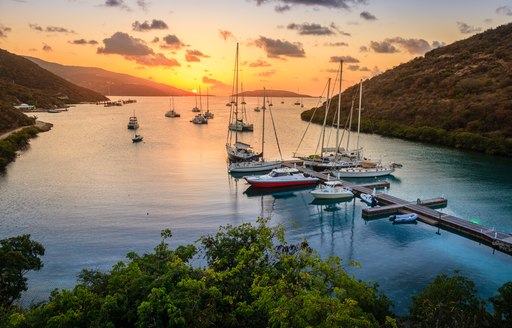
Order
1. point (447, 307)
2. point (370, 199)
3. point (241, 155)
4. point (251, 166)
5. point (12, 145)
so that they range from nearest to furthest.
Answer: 1. point (447, 307)
2. point (370, 199)
3. point (251, 166)
4. point (241, 155)
5. point (12, 145)

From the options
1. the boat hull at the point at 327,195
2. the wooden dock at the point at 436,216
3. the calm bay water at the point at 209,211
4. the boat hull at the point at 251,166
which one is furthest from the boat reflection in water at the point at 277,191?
the boat hull at the point at 251,166

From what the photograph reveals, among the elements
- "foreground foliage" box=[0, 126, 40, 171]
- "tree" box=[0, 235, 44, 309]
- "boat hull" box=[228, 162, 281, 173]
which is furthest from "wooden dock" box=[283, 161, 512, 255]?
"foreground foliage" box=[0, 126, 40, 171]

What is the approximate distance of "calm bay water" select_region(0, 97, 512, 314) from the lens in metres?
30.7

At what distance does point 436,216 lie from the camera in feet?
133

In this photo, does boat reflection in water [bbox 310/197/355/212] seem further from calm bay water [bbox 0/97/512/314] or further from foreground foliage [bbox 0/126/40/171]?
foreground foliage [bbox 0/126/40/171]

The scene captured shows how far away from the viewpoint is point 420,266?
3095 cm

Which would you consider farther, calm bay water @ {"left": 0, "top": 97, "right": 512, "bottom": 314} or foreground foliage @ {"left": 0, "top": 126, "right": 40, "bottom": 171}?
foreground foliage @ {"left": 0, "top": 126, "right": 40, "bottom": 171}

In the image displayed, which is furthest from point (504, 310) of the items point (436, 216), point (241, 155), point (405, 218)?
point (241, 155)

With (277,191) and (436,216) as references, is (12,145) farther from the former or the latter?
(436,216)

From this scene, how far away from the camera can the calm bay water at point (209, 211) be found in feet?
101

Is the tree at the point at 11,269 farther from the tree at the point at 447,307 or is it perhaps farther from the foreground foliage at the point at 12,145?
the foreground foliage at the point at 12,145

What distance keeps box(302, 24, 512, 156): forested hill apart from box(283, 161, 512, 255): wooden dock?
148 feet

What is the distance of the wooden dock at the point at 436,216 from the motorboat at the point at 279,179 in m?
6.37

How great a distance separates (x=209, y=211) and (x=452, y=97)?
345 feet
